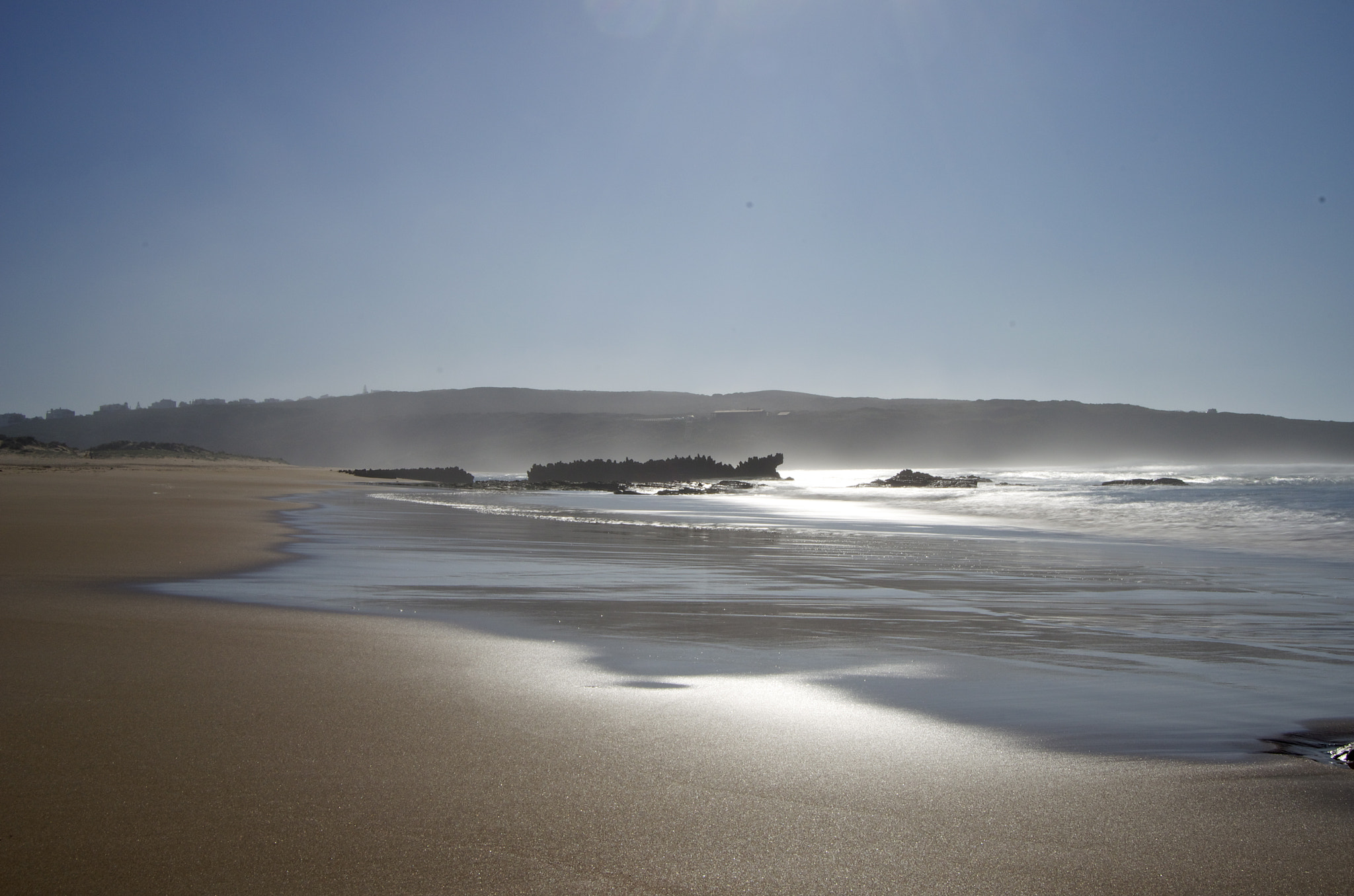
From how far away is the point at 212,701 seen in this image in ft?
10.7

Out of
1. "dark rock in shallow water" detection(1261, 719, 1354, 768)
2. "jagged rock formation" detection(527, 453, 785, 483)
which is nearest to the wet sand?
"dark rock in shallow water" detection(1261, 719, 1354, 768)

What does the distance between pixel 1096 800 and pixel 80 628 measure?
4.58 m

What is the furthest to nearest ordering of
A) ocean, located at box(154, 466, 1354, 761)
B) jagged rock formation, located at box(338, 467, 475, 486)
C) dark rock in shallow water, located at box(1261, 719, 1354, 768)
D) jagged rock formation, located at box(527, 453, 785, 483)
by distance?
jagged rock formation, located at box(527, 453, 785, 483) → jagged rock formation, located at box(338, 467, 475, 486) → ocean, located at box(154, 466, 1354, 761) → dark rock in shallow water, located at box(1261, 719, 1354, 768)

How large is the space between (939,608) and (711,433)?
95.6 meters

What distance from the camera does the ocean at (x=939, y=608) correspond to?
3.52m

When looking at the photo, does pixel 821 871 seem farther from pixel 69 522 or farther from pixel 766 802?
pixel 69 522

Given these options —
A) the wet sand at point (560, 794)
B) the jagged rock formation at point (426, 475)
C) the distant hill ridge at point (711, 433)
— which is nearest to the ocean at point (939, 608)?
the wet sand at point (560, 794)

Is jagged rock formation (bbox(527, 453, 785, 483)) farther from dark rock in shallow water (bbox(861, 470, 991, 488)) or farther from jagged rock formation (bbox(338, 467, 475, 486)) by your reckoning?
dark rock in shallow water (bbox(861, 470, 991, 488))

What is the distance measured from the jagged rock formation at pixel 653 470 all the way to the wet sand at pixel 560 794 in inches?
1681

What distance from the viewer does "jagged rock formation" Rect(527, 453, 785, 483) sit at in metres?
47.7

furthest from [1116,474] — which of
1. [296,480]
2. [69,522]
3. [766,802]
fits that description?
[766,802]

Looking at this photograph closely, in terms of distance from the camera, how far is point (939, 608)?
6.11 m

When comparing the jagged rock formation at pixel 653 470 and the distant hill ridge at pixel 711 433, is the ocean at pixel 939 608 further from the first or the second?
the distant hill ridge at pixel 711 433

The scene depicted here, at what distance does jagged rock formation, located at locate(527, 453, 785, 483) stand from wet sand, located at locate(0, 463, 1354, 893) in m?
42.7
